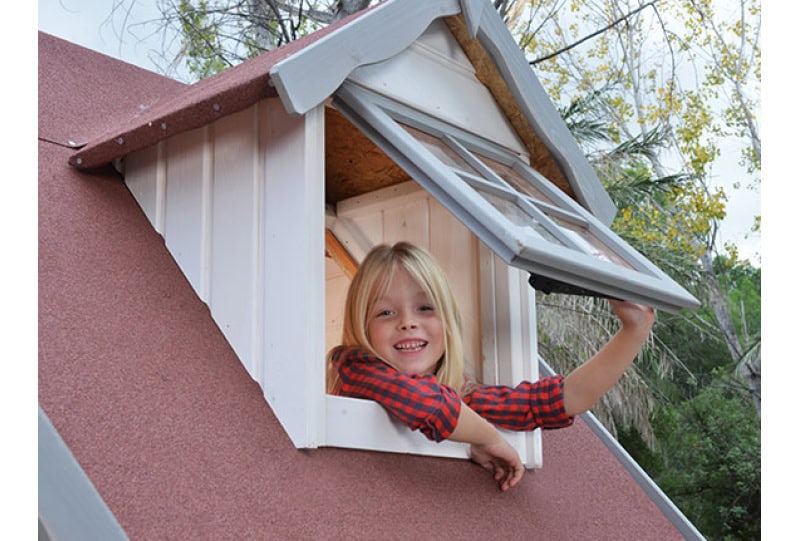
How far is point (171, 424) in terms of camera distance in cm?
184

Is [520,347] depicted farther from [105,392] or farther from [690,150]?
[690,150]

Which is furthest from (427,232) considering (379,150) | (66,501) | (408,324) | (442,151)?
(66,501)

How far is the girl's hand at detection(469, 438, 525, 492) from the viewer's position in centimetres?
247

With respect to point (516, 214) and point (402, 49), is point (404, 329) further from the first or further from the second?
point (402, 49)

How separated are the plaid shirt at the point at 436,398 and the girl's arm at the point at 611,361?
0.04m

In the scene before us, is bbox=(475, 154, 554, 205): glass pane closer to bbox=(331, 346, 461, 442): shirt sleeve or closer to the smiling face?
the smiling face

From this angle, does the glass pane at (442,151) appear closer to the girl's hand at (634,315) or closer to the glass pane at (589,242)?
the glass pane at (589,242)

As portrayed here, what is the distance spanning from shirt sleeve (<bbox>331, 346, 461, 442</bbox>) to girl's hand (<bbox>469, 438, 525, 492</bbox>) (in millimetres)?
255

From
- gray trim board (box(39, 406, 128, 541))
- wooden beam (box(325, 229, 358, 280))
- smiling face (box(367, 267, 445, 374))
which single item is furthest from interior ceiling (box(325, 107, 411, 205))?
gray trim board (box(39, 406, 128, 541))

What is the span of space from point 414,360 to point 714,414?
620 inches

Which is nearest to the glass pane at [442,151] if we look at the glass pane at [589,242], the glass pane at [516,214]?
the glass pane at [516,214]

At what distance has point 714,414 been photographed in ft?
56.3

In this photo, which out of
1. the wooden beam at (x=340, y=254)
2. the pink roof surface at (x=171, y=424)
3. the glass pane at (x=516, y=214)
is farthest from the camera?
the wooden beam at (x=340, y=254)

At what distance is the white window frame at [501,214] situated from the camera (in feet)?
6.35
